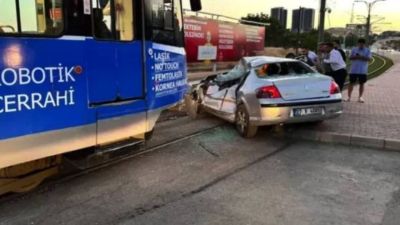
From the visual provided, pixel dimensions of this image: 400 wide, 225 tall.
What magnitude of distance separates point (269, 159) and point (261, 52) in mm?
21869

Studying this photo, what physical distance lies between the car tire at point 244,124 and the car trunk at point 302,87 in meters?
0.75

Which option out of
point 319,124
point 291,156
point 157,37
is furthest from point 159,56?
point 319,124

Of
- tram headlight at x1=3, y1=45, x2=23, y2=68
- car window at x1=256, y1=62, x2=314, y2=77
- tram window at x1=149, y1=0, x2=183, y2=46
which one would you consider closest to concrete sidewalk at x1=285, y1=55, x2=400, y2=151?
car window at x1=256, y1=62, x2=314, y2=77

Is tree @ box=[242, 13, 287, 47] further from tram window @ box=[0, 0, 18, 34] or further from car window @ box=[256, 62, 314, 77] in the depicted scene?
tram window @ box=[0, 0, 18, 34]

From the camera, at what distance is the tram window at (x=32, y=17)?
4535 millimetres

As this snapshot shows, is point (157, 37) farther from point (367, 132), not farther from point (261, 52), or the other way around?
point (261, 52)

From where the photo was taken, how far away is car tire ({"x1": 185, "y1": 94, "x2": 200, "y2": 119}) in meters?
11.3

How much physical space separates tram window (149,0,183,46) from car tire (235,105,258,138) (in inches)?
75.2

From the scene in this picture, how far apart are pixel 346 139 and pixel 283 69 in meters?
1.74

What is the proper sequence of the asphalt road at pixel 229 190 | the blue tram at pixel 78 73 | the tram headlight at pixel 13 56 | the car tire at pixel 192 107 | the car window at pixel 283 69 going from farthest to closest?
the car tire at pixel 192 107, the car window at pixel 283 69, the asphalt road at pixel 229 190, the blue tram at pixel 78 73, the tram headlight at pixel 13 56

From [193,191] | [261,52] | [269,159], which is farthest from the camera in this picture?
[261,52]

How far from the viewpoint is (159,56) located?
6656 millimetres

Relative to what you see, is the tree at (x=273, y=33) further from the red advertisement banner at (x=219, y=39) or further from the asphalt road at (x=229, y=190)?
the asphalt road at (x=229, y=190)

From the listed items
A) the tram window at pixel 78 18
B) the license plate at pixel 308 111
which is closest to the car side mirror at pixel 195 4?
the license plate at pixel 308 111
